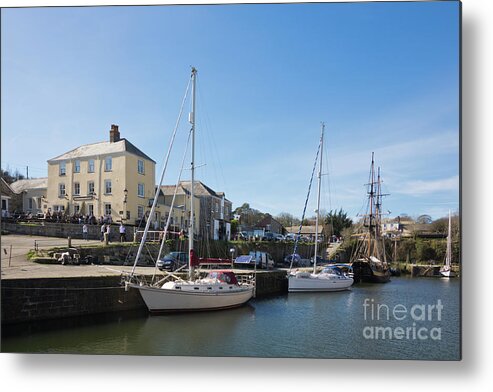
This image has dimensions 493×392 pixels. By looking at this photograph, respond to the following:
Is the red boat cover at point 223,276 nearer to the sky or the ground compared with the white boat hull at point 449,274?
nearer to the ground

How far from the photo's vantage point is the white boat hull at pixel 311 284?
475 inches

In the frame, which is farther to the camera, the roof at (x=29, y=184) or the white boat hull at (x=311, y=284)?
the white boat hull at (x=311, y=284)

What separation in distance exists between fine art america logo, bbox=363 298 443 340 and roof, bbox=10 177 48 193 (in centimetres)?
555

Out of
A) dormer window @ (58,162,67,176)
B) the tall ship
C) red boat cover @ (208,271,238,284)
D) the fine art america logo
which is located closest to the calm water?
the fine art america logo

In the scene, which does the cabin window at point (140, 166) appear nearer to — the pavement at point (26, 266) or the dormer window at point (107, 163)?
the dormer window at point (107, 163)

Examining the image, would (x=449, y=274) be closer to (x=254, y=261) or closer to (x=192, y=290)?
(x=192, y=290)

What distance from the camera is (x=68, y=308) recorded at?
260 inches

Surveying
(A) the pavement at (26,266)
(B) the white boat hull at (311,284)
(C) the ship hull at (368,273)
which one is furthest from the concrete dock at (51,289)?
(C) the ship hull at (368,273)

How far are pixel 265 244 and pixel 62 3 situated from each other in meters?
14.6

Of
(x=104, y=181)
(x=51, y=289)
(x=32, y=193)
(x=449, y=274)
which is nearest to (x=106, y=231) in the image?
(x=104, y=181)

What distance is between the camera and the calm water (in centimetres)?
489

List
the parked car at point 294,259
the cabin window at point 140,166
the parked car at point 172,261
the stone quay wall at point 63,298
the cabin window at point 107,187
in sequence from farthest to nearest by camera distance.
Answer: the parked car at point 294,259 → the parked car at point 172,261 → the cabin window at point 107,187 → the cabin window at point 140,166 → the stone quay wall at point 63,298

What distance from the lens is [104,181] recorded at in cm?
928

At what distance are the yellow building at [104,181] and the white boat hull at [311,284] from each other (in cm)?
509
